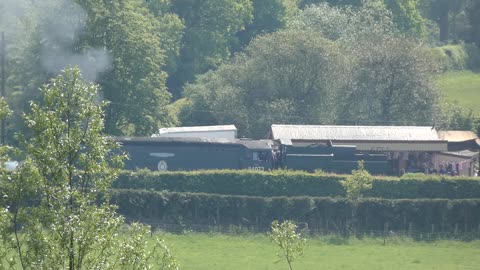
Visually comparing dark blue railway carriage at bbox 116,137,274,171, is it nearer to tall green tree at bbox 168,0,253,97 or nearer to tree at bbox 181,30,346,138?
tree at bbox 181,30,346,138

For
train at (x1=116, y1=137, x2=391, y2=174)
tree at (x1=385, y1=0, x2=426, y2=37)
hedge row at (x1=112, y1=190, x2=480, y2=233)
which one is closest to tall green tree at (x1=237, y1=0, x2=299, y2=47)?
tree at (x1=385, y1=0, x2=426, y2=37)

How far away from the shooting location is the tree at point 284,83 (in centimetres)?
6738

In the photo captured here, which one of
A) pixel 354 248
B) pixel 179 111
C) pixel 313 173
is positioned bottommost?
pixel 354 248

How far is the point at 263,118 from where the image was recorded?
66.6 m

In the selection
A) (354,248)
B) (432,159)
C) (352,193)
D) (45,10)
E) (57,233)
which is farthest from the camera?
(45,10)

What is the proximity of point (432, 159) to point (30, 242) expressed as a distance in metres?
43.4

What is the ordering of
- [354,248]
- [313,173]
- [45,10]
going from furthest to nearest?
[45,10], [313,173], [354,248]

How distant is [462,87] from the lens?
82.9m

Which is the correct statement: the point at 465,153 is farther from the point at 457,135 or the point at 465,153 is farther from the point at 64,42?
the point at 64,42

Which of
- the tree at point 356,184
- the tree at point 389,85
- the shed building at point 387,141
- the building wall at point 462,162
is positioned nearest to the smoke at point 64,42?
the shed building at point 387,141

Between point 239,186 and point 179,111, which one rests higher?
point 179,111

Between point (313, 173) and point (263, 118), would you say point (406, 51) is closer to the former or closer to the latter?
point (263, 118)

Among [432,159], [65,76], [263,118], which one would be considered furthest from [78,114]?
[263,118]

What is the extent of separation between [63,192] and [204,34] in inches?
2597
